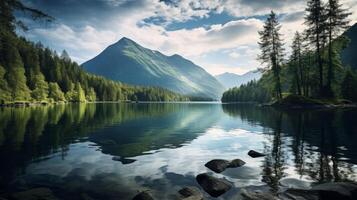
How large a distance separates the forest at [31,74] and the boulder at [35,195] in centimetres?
1149

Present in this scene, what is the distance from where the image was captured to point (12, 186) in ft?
39.2

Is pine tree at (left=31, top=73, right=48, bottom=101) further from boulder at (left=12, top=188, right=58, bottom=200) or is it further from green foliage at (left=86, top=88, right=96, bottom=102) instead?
boulder at (left=12, top=188, right=58, bottom=200)

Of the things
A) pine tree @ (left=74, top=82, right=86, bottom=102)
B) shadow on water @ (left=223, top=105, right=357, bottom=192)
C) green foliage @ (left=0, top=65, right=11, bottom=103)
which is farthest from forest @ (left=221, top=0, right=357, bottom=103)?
pine tree @ (left=74, top=82, right=86, bottom=102)

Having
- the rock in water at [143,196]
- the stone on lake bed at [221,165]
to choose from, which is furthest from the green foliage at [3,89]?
the rock in water at [143,196]

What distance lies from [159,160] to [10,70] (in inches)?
3919

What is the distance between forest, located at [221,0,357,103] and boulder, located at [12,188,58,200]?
6076cm

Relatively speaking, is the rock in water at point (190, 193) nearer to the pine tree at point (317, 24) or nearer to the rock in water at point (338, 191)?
the rock in water at point (338, 191)

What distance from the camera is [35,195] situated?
35.3 feet

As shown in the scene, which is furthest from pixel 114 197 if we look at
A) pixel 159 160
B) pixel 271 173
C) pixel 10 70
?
pixel 10 70

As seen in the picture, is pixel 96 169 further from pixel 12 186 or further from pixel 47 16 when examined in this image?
pixel 47 16

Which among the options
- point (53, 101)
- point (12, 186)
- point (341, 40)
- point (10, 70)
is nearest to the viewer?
point (12, 186)

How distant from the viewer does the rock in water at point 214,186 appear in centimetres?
1149

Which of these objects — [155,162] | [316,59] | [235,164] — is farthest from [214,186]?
[316,59]

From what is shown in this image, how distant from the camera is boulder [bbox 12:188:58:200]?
10469 mm
